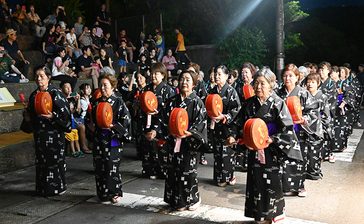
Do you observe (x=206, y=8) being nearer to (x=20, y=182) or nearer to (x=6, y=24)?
(x=6, y=24)

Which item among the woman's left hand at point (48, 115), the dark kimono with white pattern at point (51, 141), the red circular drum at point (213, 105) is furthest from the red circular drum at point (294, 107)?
the woman's left hand at point (48, 115)

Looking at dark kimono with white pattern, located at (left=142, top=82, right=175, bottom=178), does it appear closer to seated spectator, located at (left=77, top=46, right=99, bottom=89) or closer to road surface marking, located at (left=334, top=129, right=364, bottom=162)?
road surface marking, located at (left=334, top=129, right=364, bottom=162)

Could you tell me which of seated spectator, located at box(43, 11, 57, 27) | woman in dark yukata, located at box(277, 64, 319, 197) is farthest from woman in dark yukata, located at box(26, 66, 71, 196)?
seated spectator, located at box(43, 11, 57, 27)

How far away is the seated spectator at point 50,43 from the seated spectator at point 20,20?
5.75 ft

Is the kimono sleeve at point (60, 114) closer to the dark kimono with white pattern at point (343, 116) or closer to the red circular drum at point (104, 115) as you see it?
the red circular drum at point (104, 115)

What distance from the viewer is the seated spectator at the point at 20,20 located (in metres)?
14.5

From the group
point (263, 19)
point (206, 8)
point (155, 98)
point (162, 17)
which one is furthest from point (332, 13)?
point (155, 98)

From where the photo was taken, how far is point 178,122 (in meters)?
5.43

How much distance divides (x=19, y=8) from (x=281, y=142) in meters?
12.8

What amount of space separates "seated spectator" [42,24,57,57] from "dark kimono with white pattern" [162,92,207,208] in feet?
27.3

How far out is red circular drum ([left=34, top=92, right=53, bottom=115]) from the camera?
632 cm

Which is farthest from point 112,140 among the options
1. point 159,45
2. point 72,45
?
point 159,45

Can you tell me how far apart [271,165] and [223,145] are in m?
2.14

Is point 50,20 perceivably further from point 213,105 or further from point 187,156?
point 187,156
